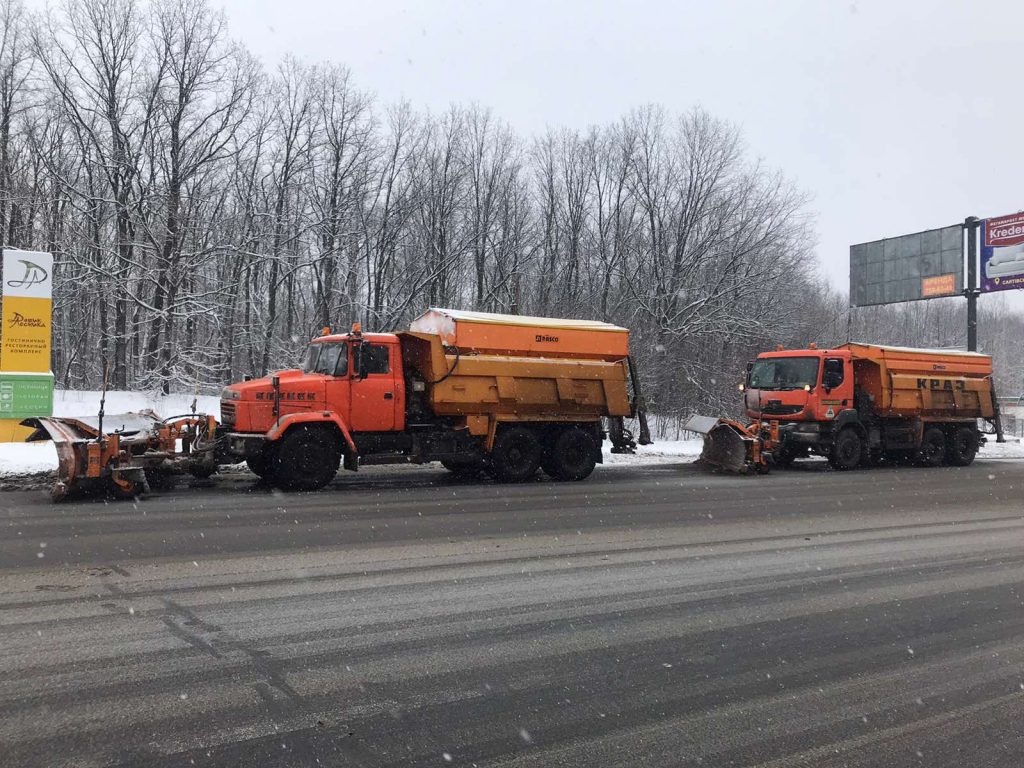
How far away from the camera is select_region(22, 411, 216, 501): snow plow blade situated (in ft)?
35.9

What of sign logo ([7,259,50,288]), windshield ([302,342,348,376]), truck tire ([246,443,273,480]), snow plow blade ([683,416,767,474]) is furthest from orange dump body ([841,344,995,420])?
sign logo ([7,259,50,288])

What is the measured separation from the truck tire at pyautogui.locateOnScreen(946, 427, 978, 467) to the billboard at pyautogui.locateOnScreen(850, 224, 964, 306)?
1720 cm

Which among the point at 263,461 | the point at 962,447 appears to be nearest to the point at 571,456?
the point at 263,461

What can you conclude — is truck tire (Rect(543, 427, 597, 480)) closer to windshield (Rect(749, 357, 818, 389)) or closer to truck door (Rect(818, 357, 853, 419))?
windshield (Rect(749, 357, 818, 389))

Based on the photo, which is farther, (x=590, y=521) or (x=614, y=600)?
(x=590, y=521)

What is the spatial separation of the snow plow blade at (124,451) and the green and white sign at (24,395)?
848 centimetres

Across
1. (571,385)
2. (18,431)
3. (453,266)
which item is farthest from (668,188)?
(18,431)

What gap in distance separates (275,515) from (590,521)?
3.97 meters

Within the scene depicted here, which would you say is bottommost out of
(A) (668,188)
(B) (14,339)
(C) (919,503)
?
(C) (919,503)

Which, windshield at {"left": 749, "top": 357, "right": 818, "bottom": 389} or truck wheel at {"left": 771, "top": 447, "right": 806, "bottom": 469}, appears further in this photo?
truck wheel at {"left": 771, "top": 447, "right": 806, "bottom": 469}

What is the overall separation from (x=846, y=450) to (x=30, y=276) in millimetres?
20260

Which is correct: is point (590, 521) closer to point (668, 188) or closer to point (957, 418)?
point (957, 418)

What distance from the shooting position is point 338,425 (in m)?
12.9

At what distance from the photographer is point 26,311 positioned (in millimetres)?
19562
